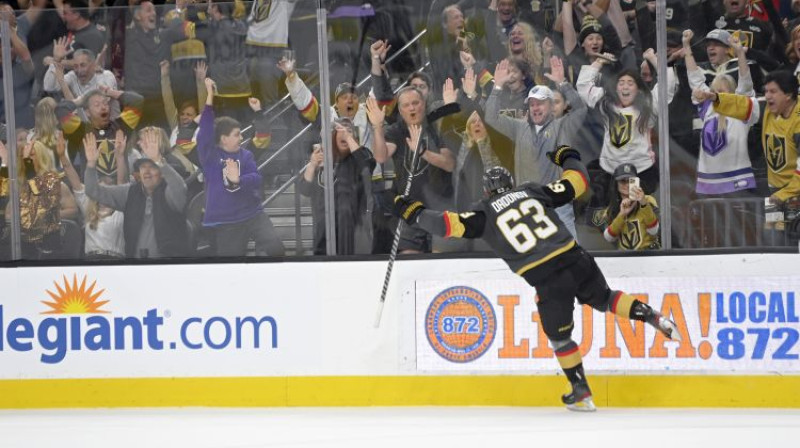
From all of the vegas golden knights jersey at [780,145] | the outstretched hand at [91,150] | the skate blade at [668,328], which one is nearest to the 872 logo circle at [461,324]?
the skate blade at [668,328]

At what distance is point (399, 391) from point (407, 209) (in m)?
1.13

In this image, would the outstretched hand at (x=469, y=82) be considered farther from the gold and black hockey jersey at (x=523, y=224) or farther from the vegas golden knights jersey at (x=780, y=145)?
the vegas golden knights jersey at (x=780, y=145)

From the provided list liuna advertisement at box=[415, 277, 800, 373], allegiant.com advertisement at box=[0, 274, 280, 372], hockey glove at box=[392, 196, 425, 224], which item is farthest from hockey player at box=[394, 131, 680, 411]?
allegiant.com advertisement at box=[0, 274, 280, 372]

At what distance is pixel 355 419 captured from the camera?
19.6 feet

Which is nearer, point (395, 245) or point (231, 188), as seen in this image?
point (395, 245)

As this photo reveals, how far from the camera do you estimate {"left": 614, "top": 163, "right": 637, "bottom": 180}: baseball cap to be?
632 centimetres

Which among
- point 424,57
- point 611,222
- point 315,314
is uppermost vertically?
point 424,57

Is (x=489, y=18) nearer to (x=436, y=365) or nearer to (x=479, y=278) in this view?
(x=479, y=278)

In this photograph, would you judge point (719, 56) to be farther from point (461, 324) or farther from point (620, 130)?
point (461, 324)

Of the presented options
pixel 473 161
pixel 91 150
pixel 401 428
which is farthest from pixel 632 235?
pixel 91 150

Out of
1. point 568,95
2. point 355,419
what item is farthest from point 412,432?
point 568,95

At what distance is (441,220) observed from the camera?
237 inches

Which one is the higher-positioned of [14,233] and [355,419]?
[14,233]

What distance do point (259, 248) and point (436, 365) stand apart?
49.3 inches
